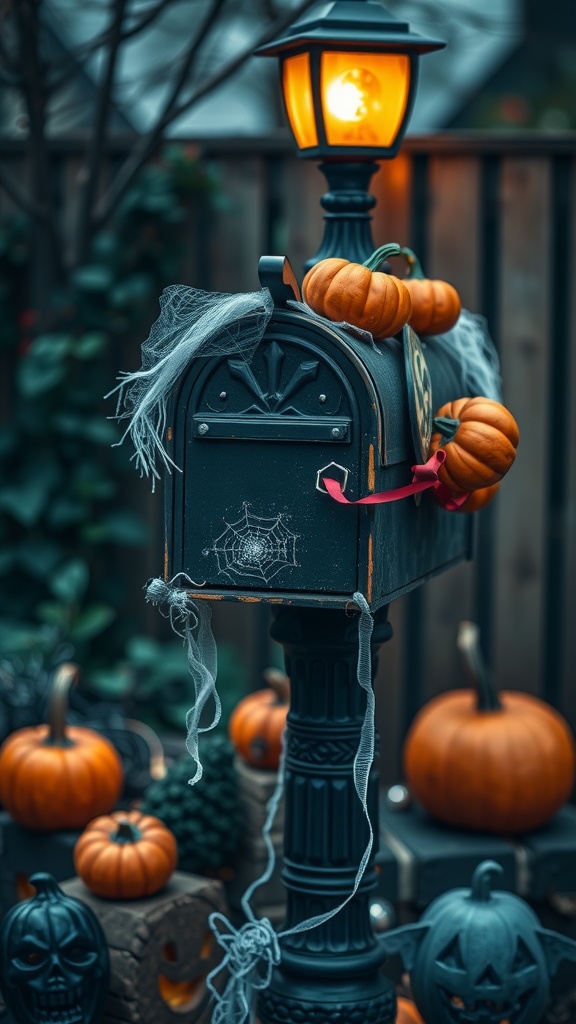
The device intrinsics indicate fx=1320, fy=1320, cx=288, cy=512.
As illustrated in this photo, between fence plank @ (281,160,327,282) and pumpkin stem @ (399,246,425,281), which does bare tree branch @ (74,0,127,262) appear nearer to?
fence plank @ (281,160,327,282)

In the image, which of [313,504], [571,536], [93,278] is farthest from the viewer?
[571,536]

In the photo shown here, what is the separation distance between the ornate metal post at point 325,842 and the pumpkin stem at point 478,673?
1134 mm

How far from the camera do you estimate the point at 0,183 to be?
4395 millimetres

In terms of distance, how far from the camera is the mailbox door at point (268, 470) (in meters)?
2.29

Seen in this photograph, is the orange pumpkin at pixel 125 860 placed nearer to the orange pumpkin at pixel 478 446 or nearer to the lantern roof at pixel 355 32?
the orange pumpkin at pixel 478 446

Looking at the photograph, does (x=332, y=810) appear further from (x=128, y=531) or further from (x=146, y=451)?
(x=128, y=531)

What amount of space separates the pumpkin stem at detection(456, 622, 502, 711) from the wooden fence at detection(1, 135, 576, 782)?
2.55 ft

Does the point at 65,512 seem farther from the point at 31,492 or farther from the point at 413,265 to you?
the point at 413,265

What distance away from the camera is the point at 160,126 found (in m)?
4.37

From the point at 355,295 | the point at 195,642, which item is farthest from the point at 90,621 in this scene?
the point at 355,295

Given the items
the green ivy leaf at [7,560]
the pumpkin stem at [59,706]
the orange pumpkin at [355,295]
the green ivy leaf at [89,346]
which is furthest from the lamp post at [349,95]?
the green ivy leaf at [7,560]

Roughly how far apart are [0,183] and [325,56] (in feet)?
6.63

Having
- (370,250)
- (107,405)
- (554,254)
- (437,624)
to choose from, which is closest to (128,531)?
(107,405)

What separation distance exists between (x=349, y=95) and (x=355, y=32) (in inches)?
4.9
